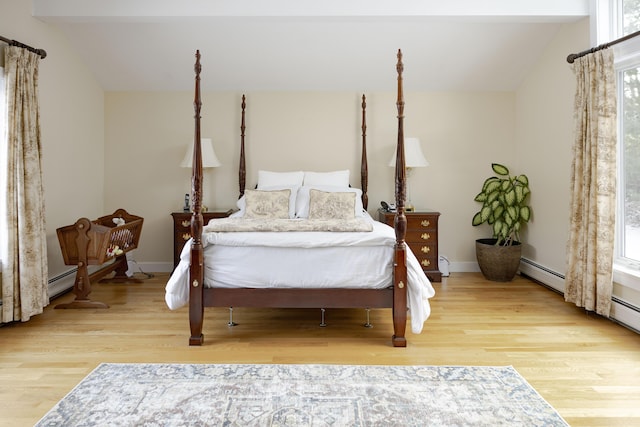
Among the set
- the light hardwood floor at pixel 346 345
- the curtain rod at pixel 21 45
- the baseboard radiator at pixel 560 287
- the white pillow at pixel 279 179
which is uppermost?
the curtain rod at pixel 21 45

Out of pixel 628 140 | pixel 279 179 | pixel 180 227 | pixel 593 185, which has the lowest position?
pixel 180 227

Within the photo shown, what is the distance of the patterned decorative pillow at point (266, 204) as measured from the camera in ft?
14.3

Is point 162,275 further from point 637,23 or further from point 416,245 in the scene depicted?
point 637,23

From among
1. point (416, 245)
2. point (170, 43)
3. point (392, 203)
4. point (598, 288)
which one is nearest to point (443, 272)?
point (416, 245)

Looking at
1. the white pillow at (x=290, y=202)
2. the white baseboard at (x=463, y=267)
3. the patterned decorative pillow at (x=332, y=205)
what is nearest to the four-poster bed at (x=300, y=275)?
the patterned decorative pillow at (x=332, y=205)

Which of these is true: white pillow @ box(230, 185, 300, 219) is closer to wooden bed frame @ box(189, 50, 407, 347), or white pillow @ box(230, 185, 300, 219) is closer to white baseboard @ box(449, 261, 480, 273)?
wooden bed frame @ box(189, 50, 407, 347)

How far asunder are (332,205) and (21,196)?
255 centimetres

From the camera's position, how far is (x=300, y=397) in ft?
Result: 7.47

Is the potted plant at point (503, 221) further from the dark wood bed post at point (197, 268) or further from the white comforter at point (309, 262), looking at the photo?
the dark wood bed post at point (197, 268)

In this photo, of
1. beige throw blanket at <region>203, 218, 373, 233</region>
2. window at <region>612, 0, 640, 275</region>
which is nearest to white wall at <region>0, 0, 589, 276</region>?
window at <region>612, 0, 640, 275</region>

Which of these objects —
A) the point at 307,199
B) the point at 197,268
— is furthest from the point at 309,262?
the point at 307,199

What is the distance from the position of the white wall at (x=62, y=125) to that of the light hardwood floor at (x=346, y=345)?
0.99 metres

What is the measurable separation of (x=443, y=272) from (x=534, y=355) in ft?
7.61

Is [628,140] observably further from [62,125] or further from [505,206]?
[62,125]
